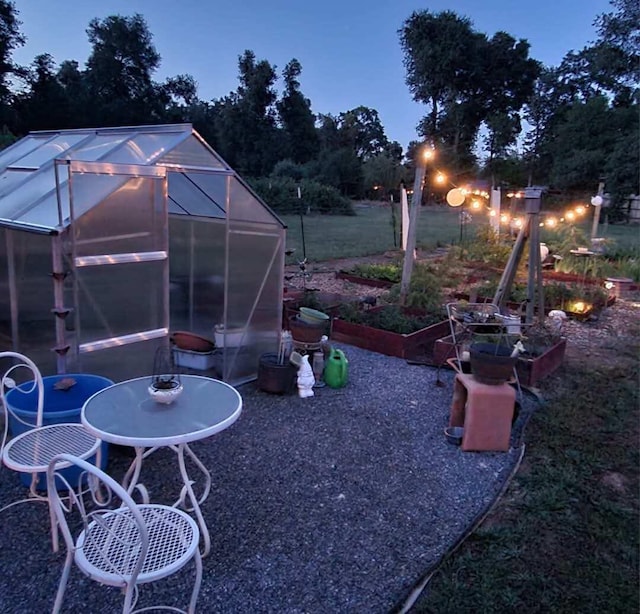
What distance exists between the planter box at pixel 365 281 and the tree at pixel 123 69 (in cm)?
2954

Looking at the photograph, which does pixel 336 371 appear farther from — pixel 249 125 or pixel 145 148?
pixel 249 125

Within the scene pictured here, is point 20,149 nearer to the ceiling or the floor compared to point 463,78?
nearer to the floor

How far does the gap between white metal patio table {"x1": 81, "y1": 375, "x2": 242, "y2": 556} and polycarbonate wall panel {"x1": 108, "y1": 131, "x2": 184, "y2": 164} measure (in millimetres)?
2031

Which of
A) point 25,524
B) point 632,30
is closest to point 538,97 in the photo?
point 632,30

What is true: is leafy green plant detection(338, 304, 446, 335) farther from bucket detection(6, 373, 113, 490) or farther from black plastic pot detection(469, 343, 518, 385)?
bucket detection(6, 373, 113, 490)

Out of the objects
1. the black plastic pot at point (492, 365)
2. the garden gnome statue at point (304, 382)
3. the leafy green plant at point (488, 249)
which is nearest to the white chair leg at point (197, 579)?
the black plastic pot at point (492, 365)

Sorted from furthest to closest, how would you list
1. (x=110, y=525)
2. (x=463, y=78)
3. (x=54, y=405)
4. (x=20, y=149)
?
1. (x=463, y=78)
2. (x=20, y=149)
3. (x=54, y=405)
4. (x=110, y=525)

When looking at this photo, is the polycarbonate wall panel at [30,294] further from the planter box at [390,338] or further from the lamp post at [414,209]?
the lamp post at [414,209]

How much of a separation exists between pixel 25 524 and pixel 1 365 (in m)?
1.95

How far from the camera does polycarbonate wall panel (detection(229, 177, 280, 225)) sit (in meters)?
4.65

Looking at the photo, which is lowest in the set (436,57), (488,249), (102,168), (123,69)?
(488,249)

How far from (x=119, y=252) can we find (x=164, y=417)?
177 cm

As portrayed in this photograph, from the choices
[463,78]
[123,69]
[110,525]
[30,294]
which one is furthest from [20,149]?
[463,78]

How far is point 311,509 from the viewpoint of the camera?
3164 millimetres
